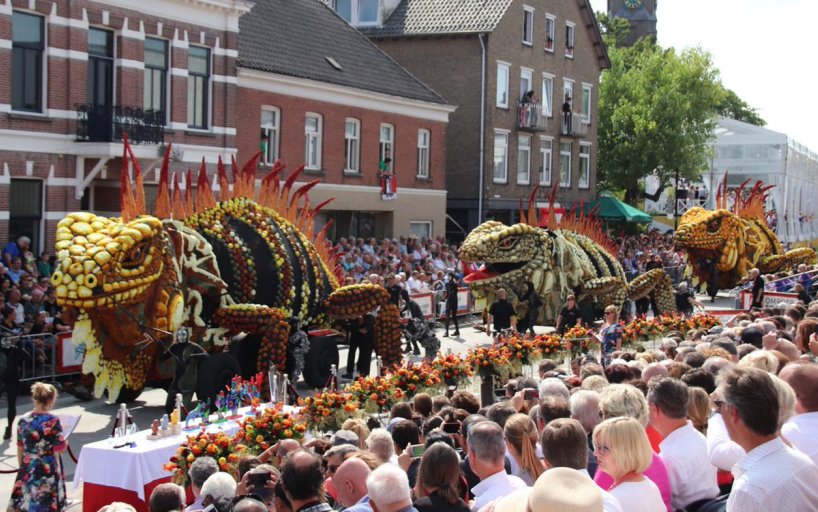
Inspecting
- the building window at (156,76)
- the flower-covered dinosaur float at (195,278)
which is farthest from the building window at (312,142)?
the flower-covered dinosaur float at (195,278)

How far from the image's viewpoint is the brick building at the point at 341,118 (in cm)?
2631

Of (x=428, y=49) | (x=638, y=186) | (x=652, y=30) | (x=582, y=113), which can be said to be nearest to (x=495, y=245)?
(x=428, y=49)

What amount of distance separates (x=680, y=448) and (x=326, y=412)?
4548mm

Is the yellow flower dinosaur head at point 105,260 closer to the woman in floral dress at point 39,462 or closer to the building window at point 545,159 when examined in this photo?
the woman in floral dress at point 39,462

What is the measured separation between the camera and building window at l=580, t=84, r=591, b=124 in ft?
138

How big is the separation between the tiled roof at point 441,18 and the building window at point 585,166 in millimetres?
9079

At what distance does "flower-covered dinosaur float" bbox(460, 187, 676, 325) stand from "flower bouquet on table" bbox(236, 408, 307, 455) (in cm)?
924

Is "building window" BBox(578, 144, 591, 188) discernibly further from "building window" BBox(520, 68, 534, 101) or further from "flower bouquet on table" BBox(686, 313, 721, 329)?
"flower bouquet on table" BBox(686, 313, 721, 329)

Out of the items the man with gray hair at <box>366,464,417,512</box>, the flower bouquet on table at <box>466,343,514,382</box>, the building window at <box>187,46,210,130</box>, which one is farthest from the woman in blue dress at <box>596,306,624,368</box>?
the building window at <box>187,46,210,130</box>

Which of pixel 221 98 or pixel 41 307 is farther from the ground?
pixel 221 98

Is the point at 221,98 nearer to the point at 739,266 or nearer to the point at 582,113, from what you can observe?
the point at 739,266

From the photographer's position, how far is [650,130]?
4491 centimetres

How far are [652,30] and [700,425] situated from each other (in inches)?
3790

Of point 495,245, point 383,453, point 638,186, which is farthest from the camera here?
point 638,186
